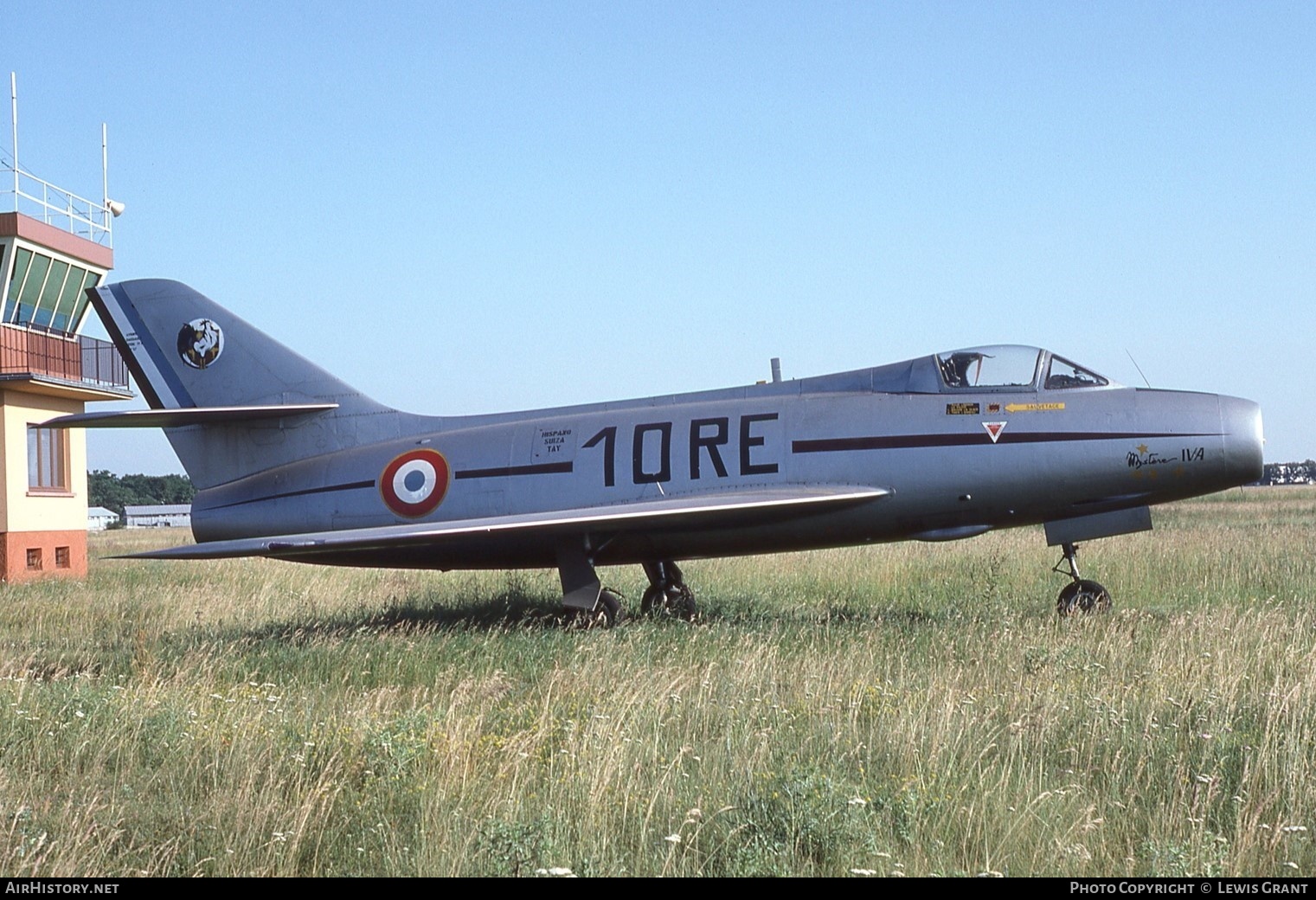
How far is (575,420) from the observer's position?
40.6ft

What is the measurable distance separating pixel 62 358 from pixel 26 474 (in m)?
2.55

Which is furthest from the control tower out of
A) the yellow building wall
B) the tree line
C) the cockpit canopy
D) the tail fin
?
the tree line

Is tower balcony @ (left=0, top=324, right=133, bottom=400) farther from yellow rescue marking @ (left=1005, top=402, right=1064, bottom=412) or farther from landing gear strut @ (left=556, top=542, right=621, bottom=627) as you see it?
yellow rescue marking @ (left=1005, top=402, right=1064, bottom=412)

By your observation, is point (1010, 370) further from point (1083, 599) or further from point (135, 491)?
point (135, 491)

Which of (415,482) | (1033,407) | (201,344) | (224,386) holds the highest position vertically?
(201,344)

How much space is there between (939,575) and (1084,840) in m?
11.9

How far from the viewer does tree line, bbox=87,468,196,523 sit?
13475cm

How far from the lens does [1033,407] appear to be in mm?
10586

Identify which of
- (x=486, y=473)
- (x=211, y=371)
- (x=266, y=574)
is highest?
(x=211, y=371)

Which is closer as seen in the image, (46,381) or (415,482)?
(415,482)

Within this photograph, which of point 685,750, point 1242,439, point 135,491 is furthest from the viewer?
point 135,491

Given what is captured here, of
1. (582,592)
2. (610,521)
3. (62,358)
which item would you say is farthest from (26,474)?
(610,521)

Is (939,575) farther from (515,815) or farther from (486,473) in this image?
(515,815)
